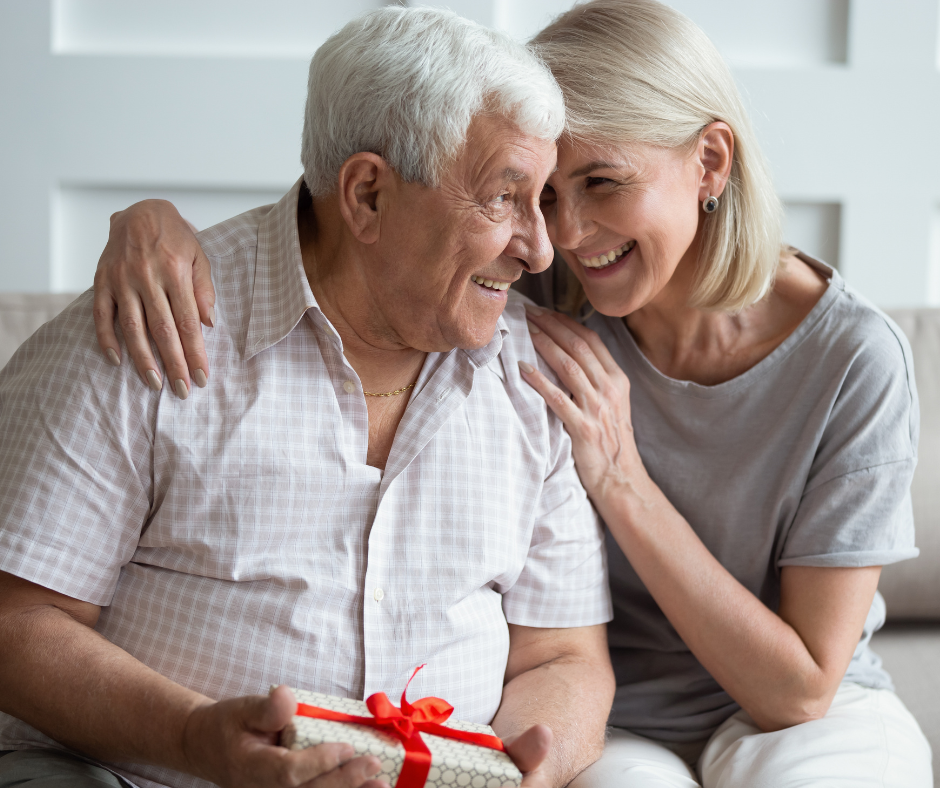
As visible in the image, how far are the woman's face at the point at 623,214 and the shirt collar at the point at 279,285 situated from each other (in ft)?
0.70

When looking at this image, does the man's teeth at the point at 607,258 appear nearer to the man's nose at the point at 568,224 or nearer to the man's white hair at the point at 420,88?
the man's nose at the point at 568,224

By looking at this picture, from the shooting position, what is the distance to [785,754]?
1.32 metres

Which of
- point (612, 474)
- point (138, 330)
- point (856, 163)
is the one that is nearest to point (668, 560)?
point (612, 474)

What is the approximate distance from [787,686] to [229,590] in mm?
852

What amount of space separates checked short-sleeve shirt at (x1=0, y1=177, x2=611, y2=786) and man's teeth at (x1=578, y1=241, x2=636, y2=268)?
31cm

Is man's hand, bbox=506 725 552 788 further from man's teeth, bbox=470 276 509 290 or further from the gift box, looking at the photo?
man's teeth, bbox=470 276 509 290

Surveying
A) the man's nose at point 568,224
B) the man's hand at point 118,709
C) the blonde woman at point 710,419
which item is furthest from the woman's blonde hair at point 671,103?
the man's hand at point 118,709

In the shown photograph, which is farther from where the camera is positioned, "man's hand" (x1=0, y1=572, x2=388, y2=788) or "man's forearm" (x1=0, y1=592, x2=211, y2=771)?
"man's forearm" (x1=0, y1=592, x2=211, y2=771)

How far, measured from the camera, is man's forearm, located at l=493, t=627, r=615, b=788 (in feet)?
4.09

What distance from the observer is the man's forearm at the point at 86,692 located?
1049 millimetres

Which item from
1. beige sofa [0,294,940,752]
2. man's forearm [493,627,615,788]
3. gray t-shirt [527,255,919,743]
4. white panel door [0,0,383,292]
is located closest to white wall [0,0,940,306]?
white panel door [0,0,383,292]

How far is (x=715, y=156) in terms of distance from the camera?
4.73ft

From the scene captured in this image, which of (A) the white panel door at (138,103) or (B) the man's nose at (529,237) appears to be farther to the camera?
(A) the white panel door at (138,103)

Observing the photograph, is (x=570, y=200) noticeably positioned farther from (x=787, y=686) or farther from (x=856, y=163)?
(x=856, y=163)
